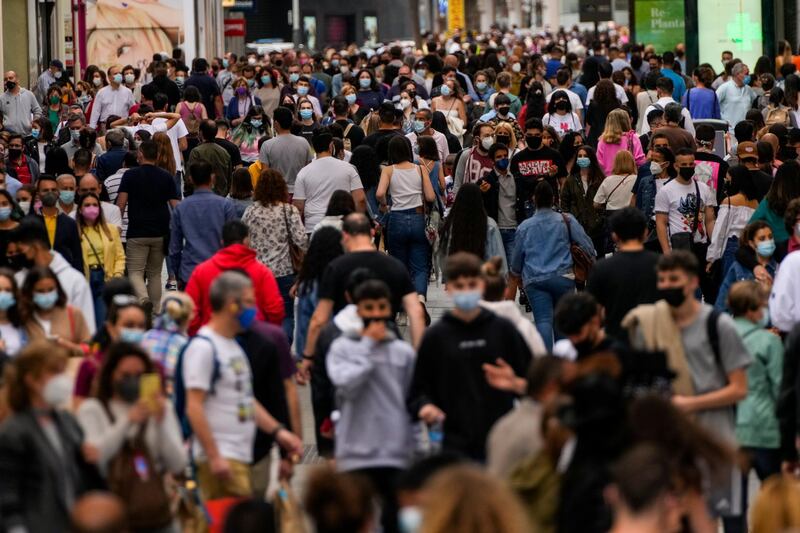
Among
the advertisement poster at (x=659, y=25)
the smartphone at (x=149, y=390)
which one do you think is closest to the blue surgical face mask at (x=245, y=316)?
the smartphone at (x=149, y=390)

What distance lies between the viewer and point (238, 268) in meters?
A: 11.8

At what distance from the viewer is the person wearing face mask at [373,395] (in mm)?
8719

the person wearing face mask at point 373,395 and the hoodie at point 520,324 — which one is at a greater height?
the hoodie at point 520,324

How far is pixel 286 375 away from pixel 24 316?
5.68ft

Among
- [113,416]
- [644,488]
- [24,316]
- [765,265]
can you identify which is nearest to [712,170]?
[765,265]

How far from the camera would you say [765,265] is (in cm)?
1223

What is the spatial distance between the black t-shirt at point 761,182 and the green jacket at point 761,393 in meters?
4.86

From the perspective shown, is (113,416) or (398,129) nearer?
(113,416)

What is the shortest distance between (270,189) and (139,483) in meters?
6.32

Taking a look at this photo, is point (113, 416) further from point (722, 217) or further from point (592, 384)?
point (722, 217)

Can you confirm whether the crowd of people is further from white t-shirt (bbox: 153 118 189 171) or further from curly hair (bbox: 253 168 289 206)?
white t-shirt (bbox: 153 118 189 171)

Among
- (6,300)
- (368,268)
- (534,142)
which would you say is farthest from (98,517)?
(534,142)

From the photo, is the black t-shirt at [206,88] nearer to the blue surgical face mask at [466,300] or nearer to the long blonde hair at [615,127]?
the long blonde hair at [615,127]

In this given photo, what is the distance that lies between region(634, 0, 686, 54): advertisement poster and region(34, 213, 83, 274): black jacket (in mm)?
28560
